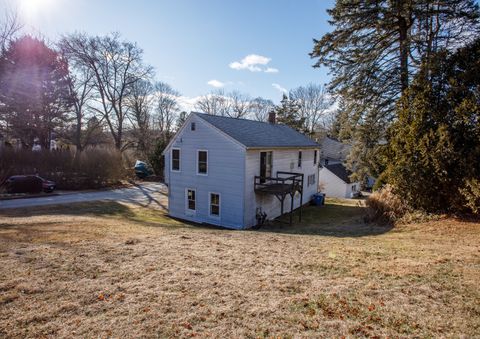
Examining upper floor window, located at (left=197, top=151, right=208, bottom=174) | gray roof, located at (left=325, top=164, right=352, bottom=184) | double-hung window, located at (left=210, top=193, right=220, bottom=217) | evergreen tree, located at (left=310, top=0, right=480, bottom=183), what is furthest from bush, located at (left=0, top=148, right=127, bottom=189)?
gray roof, located at (left=325, top=164, right=352, bottom=184)

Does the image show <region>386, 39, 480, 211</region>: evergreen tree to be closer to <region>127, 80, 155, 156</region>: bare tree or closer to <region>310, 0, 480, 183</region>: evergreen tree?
<region>310, 0, 480, 183</region>: evergreen tree

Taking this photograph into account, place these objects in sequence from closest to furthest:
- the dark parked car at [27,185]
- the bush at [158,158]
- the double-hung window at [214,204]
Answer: the double-hung window at [214,204], the dark parked car at [27,185], the bush at [158,158]

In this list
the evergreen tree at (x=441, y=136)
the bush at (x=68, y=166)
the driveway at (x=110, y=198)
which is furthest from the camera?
the bush at (x=68, y=166)

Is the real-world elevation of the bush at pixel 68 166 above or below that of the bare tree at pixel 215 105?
below

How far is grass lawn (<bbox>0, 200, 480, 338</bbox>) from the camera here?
383 cm

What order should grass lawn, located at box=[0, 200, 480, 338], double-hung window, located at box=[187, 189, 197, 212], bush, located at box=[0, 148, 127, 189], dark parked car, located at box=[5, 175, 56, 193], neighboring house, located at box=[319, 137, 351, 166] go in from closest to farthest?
grass lawn, located at box=[0, 200, 480, 338], double-hung window, located at box=[187, 189, 197, 212], dark parked car, located at box=[5, 175, 56, 193], bush, located at box=[0, 148, 127, 189], neighboring house, located at box=[319, 137, 351, 166]

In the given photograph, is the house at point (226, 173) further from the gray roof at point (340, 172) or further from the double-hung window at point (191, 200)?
the gray roof at point (340, 172)

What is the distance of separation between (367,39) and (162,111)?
136 feet

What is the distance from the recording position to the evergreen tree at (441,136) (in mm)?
10055

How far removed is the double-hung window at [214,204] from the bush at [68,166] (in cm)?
1589

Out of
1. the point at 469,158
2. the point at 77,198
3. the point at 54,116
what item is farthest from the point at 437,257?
the point at 54,116

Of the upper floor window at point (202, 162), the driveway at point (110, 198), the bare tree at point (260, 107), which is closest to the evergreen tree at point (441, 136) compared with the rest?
the upper floor window at point (202, 162)

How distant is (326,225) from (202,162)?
25.5ft

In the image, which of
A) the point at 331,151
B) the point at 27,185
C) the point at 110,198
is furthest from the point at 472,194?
the point at 331,151
